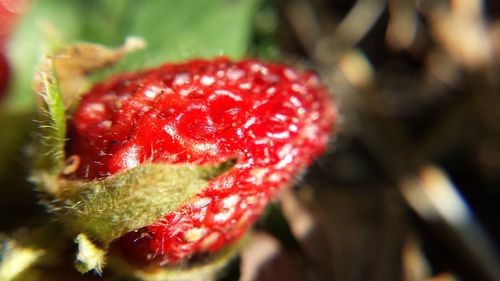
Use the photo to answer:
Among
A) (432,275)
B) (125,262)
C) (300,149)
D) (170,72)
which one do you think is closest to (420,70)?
(432,275)

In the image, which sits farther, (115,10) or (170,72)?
(115,10)

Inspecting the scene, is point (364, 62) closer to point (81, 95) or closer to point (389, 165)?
point (389, 165)

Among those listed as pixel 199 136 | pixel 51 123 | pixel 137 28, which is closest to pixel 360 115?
pixel 137 28

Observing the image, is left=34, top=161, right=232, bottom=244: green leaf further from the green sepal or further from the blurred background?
the blurred background

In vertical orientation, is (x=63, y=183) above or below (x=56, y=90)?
below

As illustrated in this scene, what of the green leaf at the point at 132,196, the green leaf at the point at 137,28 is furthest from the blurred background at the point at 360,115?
the green leaf at the point at 132,196

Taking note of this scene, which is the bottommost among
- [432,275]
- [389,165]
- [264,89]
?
[432,275]

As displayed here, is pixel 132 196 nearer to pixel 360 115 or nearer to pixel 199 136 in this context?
pixel 199 136
